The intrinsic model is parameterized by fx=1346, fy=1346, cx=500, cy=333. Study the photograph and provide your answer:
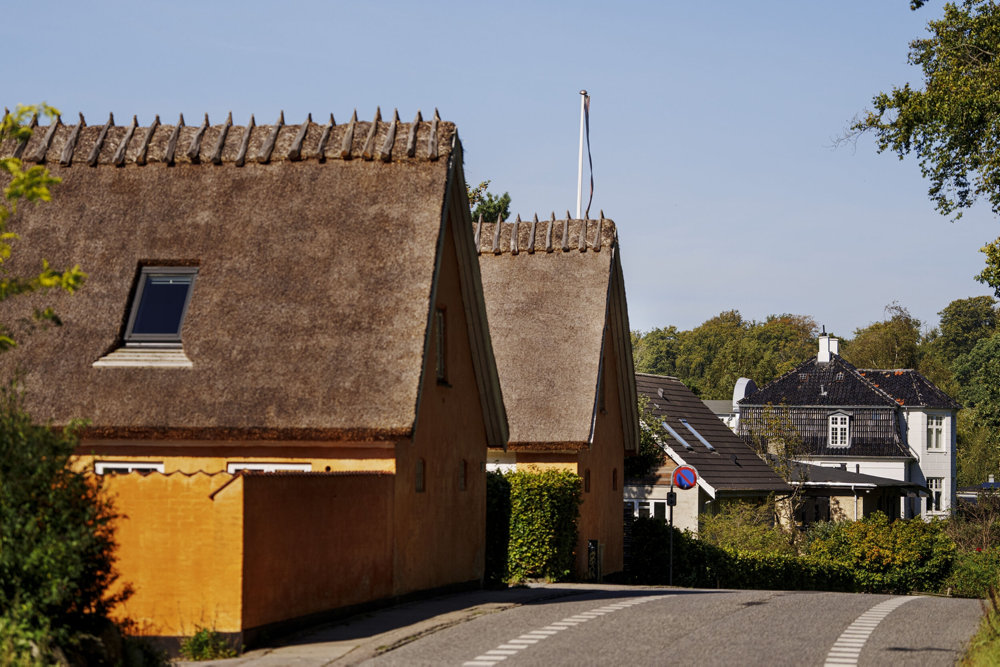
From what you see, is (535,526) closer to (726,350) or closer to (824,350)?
(824,350)

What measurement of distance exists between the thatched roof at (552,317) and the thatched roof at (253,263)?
18.2ft

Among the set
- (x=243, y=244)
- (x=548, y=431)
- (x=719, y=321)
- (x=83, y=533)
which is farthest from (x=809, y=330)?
(x=83, y=533)

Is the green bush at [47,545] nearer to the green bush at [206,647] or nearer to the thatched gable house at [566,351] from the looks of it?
the green bush at [206,647]

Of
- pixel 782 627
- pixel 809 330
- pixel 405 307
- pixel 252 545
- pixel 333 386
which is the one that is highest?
pixel 809 330

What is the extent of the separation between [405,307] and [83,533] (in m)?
7.59

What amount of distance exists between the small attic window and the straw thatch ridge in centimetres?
240

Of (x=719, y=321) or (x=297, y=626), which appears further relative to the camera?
(x=719, y=321)

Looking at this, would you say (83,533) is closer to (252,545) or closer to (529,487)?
(252,545)

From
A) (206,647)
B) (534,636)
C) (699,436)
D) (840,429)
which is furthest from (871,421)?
(206,647)

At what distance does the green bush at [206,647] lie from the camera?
42.0ft

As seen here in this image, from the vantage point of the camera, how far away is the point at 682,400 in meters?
48.3

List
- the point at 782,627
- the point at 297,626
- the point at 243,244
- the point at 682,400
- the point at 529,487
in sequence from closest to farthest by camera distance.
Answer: the point at 297,626, the point at 782,627, the point at 243,244, the point at 529,487, the point at 682,400

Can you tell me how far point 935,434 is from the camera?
78.5 meters

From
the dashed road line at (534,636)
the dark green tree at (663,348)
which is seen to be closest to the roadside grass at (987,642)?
the dashed road line at (534,636)
